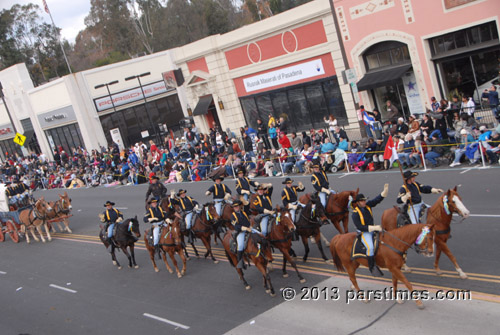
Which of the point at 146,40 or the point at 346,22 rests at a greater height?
the point at 146,40

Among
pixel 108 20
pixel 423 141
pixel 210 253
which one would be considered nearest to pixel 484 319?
pixel 210 253

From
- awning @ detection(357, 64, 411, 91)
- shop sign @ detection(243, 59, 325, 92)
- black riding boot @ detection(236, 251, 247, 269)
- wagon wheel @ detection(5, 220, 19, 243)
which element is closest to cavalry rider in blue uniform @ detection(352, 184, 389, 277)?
black riding boot @ detection(236, 251, 247, 269)

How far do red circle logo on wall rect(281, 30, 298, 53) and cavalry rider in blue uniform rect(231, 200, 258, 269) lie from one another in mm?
19659

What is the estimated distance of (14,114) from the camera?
62.9 meters

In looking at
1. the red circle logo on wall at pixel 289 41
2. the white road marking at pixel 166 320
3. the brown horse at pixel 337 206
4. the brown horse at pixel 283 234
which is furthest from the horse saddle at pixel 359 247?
the red circle logo on wall at pixel 289 41

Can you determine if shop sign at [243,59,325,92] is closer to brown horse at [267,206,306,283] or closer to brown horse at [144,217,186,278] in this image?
brown horse at [144,217,186,278]

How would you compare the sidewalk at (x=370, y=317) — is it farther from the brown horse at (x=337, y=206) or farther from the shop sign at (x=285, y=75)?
the shop sign at (x=285, y=75)

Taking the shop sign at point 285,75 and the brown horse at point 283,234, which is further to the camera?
the shop sign at point 285,75

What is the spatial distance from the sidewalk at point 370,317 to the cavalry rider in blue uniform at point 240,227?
5.81ft

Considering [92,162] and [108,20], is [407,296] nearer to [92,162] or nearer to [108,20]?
[92,162]

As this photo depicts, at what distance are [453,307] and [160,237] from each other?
891 centimetres

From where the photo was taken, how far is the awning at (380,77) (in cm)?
2589

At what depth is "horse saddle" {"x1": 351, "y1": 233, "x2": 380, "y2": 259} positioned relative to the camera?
413 inches

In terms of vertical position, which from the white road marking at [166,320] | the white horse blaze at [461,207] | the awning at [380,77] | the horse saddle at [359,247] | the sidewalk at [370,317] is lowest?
the sidewalk at [370,317]
